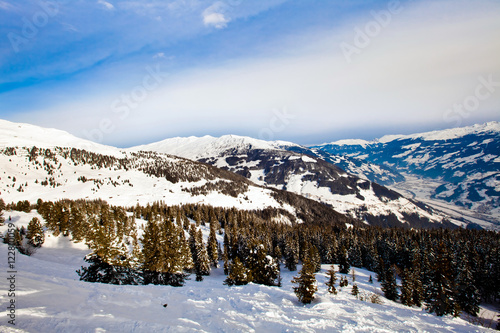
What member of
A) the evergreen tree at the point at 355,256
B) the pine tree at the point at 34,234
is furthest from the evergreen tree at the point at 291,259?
the pine tree at the point at 34,234

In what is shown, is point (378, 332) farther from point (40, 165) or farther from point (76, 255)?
point (40, 165)

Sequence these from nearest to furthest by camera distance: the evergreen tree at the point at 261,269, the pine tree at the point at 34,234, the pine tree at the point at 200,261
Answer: the evergreen tree at the point at 261,269 < the pine tree at the point at 34,234 < the pine tree at the point at 200,261

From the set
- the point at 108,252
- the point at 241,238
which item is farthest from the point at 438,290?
the point at 241,238

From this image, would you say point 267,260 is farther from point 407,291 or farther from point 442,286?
point 407,291

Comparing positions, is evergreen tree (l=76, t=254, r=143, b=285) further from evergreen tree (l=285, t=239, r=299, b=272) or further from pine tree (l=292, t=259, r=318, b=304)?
evergreen tree (l=285, t=239, r=299, b=272)

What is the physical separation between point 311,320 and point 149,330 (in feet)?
43.7

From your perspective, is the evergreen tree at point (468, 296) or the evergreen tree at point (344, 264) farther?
the evergreen tree at point (344, 264)

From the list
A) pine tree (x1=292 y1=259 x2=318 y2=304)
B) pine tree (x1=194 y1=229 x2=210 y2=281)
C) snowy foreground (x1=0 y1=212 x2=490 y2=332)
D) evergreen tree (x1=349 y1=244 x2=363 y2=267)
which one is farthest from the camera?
evergreen tree (x1=349 y1=244 x2=363 y2=267)

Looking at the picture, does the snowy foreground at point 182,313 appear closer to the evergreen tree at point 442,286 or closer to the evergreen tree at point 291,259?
the evergreen tree at point 442,286

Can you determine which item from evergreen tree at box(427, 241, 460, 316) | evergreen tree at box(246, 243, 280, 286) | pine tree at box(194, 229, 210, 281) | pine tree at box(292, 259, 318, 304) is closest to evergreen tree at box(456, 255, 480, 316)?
evergreen tree at box(427, 241, 460, 316)

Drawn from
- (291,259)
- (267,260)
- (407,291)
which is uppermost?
(267,260)

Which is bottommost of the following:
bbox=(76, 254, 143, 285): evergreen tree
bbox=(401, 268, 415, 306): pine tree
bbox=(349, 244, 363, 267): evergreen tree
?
bbox=(349, 244, 363, 267): evergreen tree

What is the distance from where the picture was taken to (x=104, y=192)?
178 metres

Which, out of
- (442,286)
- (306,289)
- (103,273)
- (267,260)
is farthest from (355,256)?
(103,273)
